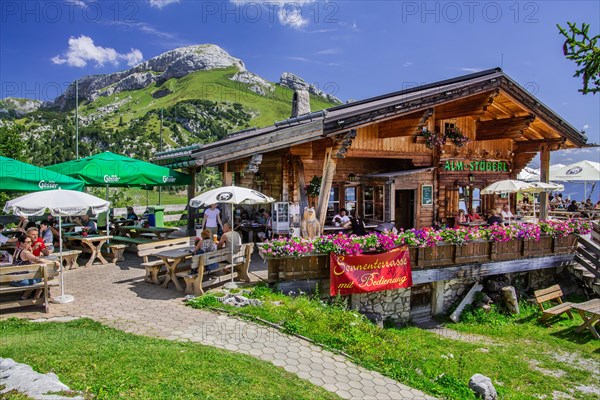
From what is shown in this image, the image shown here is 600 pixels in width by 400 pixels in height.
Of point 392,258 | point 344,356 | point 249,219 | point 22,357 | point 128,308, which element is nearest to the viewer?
point 22,357

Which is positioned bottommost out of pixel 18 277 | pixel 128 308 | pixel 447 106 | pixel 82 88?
pixel 128 308

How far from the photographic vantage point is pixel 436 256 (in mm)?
11523

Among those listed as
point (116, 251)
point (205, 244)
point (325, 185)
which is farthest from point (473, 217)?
A: point (116, 251)

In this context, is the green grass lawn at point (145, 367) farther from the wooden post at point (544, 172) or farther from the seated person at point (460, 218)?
the wooden post at point (544, 172)

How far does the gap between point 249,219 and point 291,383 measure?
1008cm

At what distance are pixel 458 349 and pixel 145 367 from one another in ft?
24.5

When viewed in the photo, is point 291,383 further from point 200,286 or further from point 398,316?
point 398,316

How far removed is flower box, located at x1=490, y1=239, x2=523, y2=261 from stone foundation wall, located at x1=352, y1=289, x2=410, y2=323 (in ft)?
10.3

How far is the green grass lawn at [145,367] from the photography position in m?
4.29

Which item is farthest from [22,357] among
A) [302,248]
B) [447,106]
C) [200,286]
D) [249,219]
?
[447,106]

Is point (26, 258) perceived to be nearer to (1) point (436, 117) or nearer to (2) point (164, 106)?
(1) point (436, 117)

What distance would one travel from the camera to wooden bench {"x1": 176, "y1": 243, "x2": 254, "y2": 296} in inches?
337

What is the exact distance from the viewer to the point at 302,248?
9305 mm

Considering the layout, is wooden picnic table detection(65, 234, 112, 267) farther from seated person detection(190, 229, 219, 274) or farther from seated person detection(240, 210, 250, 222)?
seated person detection(240, 210, 250, 222)
